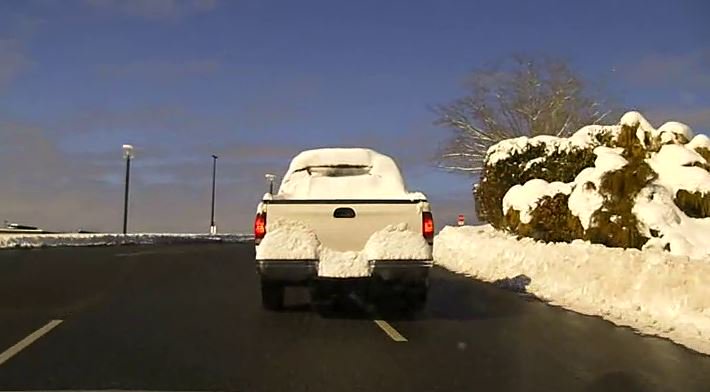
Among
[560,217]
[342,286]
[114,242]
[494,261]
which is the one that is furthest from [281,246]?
[114,242]

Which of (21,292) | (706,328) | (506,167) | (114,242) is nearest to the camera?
(706,328)

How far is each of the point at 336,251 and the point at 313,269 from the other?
0.41 metres

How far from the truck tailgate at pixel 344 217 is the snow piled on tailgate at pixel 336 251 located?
79 mm

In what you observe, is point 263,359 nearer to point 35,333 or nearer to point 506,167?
point 35,333

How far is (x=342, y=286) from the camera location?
1270cm

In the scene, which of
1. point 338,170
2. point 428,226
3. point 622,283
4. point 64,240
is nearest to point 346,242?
point 428,226

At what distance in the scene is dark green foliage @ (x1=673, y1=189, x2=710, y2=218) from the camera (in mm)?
23328

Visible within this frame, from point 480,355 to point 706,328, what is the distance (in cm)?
370

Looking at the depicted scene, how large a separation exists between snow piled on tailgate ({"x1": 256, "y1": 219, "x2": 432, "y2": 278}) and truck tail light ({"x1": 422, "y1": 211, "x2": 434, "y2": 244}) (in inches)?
3.9

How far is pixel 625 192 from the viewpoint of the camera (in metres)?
22.7

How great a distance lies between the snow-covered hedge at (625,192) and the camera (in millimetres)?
22000

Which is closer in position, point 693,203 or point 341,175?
point 341,175

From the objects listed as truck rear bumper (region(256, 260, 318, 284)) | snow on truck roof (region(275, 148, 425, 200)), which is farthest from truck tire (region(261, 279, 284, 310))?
snow on truck roof (region(275, 148, 425, 200))

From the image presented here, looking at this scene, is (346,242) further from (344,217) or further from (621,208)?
(621,208)
